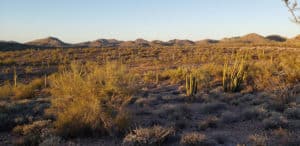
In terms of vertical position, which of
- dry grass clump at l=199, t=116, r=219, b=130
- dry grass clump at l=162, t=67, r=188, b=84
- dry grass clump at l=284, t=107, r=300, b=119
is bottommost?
dry grass clump at l=199, t=116, r=219, b=130

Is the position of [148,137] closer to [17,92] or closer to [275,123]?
[275,123]

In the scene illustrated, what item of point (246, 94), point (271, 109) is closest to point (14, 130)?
point (271, 109)

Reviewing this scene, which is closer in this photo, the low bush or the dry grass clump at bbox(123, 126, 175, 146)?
the dry grass clump at bbox(123, 126, 175, 146)

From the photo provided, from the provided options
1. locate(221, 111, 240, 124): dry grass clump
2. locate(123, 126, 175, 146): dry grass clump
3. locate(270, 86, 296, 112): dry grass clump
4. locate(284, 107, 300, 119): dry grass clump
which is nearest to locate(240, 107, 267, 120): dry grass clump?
locate(221, 111, 240, 124): dry grass clump

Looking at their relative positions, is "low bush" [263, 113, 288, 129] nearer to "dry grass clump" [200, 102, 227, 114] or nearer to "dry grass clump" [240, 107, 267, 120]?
"dry grass clump" [240, 107, 267, 120]

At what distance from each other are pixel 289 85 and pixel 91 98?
9.20 meters

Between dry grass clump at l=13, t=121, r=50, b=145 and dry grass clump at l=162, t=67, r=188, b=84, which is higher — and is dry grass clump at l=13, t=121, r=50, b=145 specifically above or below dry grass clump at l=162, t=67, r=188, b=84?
below

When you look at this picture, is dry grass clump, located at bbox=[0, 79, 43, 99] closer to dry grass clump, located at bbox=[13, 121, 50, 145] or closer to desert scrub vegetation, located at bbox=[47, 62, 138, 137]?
desert scrub vegetation, located at bbox=[47, 62, 138, 137]

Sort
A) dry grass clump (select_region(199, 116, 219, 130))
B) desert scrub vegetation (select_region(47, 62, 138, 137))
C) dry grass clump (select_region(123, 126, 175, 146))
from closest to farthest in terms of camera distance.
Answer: dry grass clump (select_region(123, 126, 175, 146)) → desert scrub vegetation (select_region(47, 62, 138, 137)) → dry grass clump (select_region(199, 116, 219, 130))

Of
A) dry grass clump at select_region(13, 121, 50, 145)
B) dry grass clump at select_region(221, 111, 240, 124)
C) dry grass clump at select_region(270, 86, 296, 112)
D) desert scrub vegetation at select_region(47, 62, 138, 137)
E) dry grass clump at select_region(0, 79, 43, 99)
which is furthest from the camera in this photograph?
dry grass clump at select_region(0, 79, 43, 99)

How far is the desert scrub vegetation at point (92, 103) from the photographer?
6.79m

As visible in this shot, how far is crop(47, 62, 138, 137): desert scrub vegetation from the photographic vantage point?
679 cm

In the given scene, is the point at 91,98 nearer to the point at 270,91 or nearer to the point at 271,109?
the point at 271,109

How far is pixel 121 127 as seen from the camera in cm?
672
